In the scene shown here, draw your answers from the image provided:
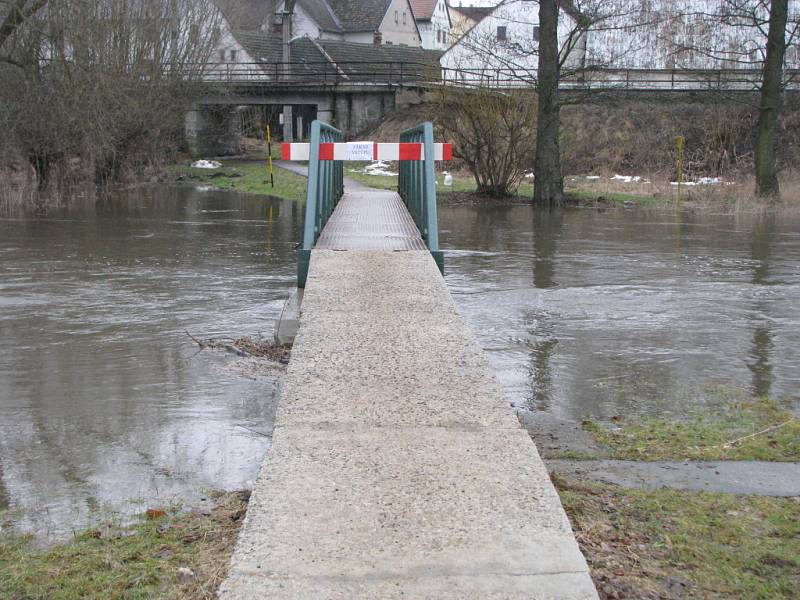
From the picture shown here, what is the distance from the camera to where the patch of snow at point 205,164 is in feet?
128

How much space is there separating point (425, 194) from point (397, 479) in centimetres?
621

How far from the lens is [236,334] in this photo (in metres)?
8.30

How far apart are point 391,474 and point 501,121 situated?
720 inches

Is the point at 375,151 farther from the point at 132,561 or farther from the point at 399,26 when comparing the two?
the point at 399,26

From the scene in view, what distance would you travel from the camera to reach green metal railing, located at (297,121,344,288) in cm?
852

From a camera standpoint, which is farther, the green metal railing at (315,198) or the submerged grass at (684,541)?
the green metal railing at (315,198)

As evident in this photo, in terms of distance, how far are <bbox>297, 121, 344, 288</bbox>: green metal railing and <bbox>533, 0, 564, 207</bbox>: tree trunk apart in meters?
9.65

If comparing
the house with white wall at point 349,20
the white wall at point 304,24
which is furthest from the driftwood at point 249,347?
the white wall at point 304,24

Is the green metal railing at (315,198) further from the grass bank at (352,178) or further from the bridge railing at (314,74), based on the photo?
the bridge railing at (314,74)

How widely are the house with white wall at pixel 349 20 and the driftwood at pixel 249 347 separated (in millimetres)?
70591

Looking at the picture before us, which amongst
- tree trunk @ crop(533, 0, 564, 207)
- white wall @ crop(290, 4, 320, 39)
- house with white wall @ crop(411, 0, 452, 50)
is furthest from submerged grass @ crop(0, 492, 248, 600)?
house with white wall @ crop(411, 0, 452, 50)

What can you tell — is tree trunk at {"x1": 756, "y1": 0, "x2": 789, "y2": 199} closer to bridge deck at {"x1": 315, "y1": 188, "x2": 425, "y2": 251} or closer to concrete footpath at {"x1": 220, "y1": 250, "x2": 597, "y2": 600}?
bridge deck at {"x1": 315, "y1": 188, "x2": 425, "y2": 251}

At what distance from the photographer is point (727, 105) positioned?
3616cm

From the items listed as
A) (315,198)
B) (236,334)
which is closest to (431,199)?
(315,198)
